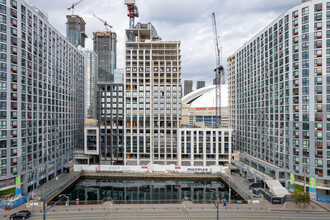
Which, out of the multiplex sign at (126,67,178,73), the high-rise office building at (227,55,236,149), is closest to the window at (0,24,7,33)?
the multiplex sign at (126,67,178,73)

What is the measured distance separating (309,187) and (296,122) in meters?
19.4

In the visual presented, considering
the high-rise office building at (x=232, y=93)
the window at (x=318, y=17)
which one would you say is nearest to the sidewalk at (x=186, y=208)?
the window at (x=318, y=17)

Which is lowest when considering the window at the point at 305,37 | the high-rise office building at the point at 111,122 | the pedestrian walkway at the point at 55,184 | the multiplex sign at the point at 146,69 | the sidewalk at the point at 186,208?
the pedestrian walkway at the point at 55,184

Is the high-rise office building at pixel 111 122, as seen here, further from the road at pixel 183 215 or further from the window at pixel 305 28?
the window at pixel 305 28

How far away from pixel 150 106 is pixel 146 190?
123 feet

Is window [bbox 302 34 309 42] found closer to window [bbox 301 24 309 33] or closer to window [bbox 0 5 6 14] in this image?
window [bbox 301 24 309 33]

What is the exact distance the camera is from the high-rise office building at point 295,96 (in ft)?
197

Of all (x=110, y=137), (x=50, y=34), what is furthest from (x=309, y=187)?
(x=50, y=34)

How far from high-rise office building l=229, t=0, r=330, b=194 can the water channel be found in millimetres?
20561

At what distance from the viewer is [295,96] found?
64688 millimetres

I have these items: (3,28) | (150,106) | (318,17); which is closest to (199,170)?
(150,106)

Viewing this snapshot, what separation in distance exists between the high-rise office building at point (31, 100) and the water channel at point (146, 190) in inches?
574

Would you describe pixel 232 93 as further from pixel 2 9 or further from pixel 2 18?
pixel 2 9

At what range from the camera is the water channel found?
70.5 meters
